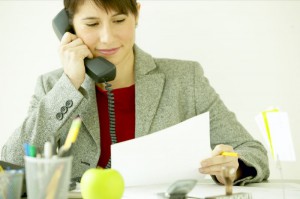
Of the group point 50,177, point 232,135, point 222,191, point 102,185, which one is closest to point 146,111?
point 232,135

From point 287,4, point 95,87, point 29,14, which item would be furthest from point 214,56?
point 29,14

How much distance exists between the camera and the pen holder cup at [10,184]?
0.74 metres

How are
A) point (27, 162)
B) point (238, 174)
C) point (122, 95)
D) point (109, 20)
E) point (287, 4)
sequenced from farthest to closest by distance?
point (287, 4) → point (122, 95) → point (109, 20) → point (238, 174) → point (27, 162)

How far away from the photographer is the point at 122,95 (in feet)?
4.68

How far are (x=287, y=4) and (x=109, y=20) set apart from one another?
728mm

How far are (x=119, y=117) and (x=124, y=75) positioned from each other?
6.6 inches

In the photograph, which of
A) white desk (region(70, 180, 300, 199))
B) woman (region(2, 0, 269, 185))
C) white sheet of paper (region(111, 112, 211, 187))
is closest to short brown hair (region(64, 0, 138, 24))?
woman (region(2, 0, 269, 185))

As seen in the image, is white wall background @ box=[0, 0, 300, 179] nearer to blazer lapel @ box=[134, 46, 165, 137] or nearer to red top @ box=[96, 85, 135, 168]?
blazer lapel @ box=[134, 46, 165, 137]

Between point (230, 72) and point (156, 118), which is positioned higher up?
point (230, 72)

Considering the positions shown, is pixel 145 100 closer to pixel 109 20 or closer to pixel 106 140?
pixel 106 140

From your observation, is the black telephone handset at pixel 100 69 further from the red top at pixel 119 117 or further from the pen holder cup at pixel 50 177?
the pen holder cup at pixel 50 177

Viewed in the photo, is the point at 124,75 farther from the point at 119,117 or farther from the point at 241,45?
the point at 241,45

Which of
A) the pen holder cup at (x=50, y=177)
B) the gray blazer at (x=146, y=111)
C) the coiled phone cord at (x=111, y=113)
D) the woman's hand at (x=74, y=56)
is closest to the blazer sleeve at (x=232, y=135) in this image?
the gray blazer at (x=146, y=111)

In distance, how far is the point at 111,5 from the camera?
1274 millimetres
